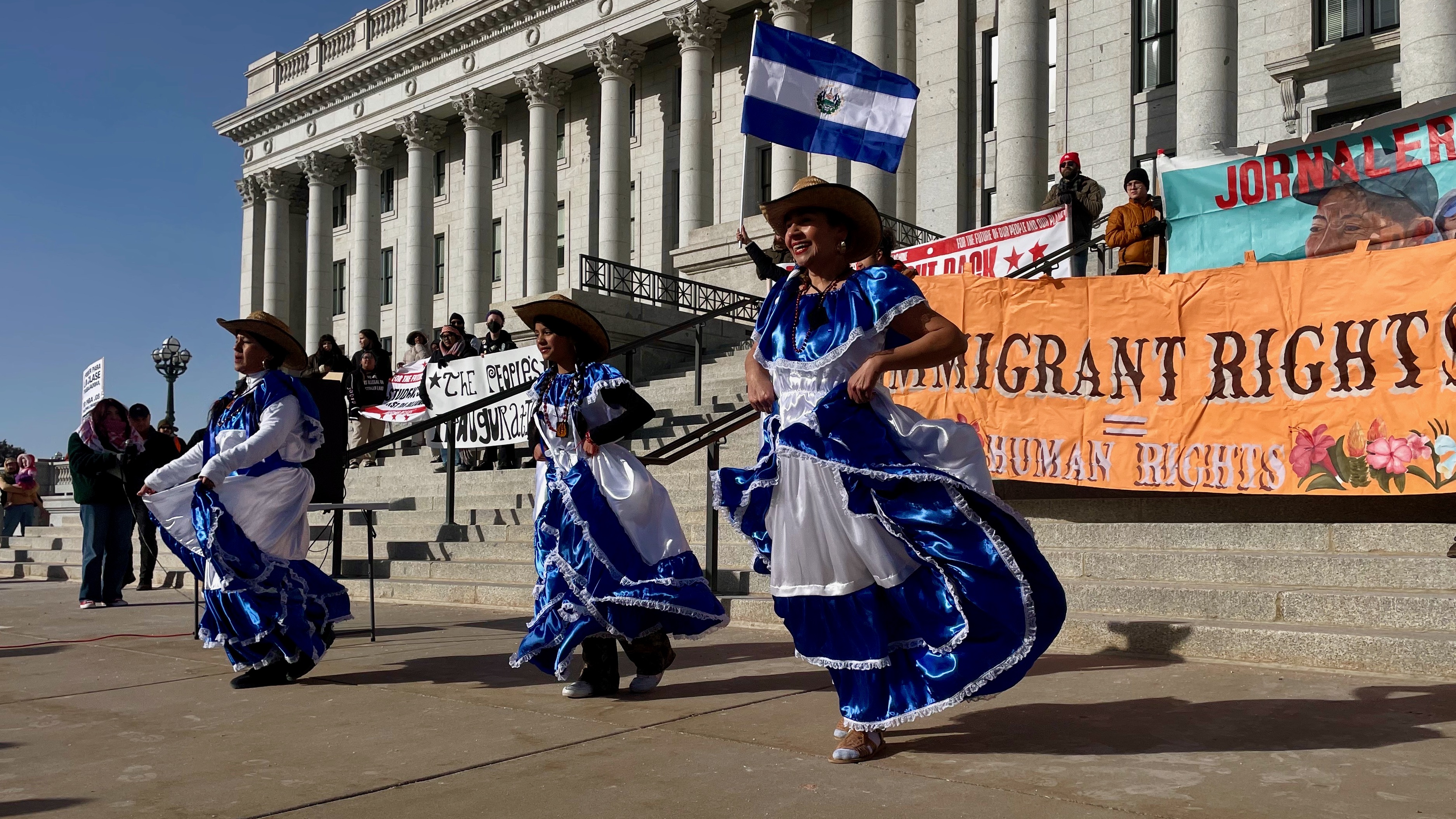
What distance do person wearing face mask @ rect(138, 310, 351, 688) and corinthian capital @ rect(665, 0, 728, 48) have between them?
25.9 metres

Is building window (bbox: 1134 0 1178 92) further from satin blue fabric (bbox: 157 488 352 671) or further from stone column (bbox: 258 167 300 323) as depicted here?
stone column (bbox: 258 167 300 323)

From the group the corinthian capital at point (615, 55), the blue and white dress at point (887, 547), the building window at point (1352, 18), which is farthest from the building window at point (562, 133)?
the blue and white dress at point (887, 547)

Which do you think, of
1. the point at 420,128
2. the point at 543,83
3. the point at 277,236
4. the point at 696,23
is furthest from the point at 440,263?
the point at 696,23

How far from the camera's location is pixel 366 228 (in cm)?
4212

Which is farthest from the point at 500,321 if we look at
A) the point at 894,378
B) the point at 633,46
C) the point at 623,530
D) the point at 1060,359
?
the point at 633,46

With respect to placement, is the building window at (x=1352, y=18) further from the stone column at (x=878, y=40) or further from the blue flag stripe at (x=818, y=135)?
the blue flag stripe at (x=818, y=135)

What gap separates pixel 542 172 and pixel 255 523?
29986mm

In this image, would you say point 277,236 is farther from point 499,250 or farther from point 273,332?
point 273,332

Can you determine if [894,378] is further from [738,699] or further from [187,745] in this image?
[187,745]

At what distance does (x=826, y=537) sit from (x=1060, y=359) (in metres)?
4.70

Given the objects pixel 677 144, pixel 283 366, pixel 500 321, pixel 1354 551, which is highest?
pixel 677 144

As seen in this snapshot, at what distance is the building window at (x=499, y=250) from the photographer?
41.1m

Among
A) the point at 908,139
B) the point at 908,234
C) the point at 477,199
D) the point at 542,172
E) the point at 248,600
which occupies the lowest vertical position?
the point at 248,600

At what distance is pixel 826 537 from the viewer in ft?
13.9
